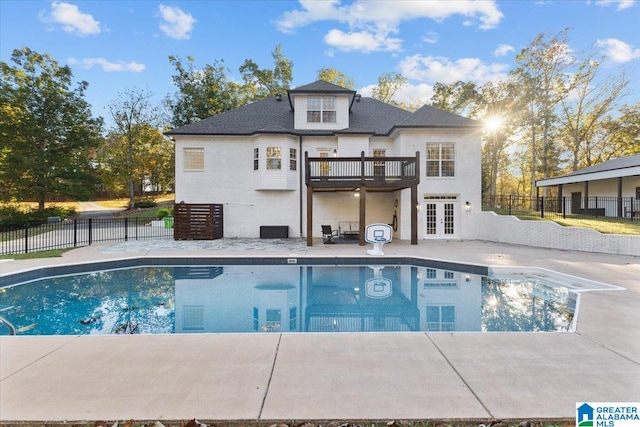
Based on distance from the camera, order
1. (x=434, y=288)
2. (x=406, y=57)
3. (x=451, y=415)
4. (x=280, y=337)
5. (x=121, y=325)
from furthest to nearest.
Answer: (x=406, y=57)
(x=434, y=288)
(x=121, y=325)
(x=280, y=337)
(x=451, y=415)

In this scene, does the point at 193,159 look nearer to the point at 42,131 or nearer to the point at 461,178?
the point at 461,178

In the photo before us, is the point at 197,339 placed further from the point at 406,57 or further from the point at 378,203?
the point at 406,57

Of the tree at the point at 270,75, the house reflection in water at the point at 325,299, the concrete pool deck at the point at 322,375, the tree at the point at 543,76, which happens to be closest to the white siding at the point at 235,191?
the house reflection in water at the point at 325,299

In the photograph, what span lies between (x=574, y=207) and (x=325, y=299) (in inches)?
1024

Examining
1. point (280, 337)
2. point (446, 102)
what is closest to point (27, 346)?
point (280, 337)

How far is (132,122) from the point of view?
101ft

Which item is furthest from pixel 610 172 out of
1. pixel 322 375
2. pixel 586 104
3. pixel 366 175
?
pixel 322 375

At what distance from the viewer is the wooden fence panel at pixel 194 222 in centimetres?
1568

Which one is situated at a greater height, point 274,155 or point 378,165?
point 274,155

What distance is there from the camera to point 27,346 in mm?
4031

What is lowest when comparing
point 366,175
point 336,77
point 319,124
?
point 366,175

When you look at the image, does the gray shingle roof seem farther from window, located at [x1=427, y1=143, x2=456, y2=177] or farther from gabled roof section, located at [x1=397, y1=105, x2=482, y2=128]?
window, located at [x1=427, y1=143, x2=456, y2=177]

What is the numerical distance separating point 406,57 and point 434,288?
23536 mm

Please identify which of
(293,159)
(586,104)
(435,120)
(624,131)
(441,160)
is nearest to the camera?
(435,120)
